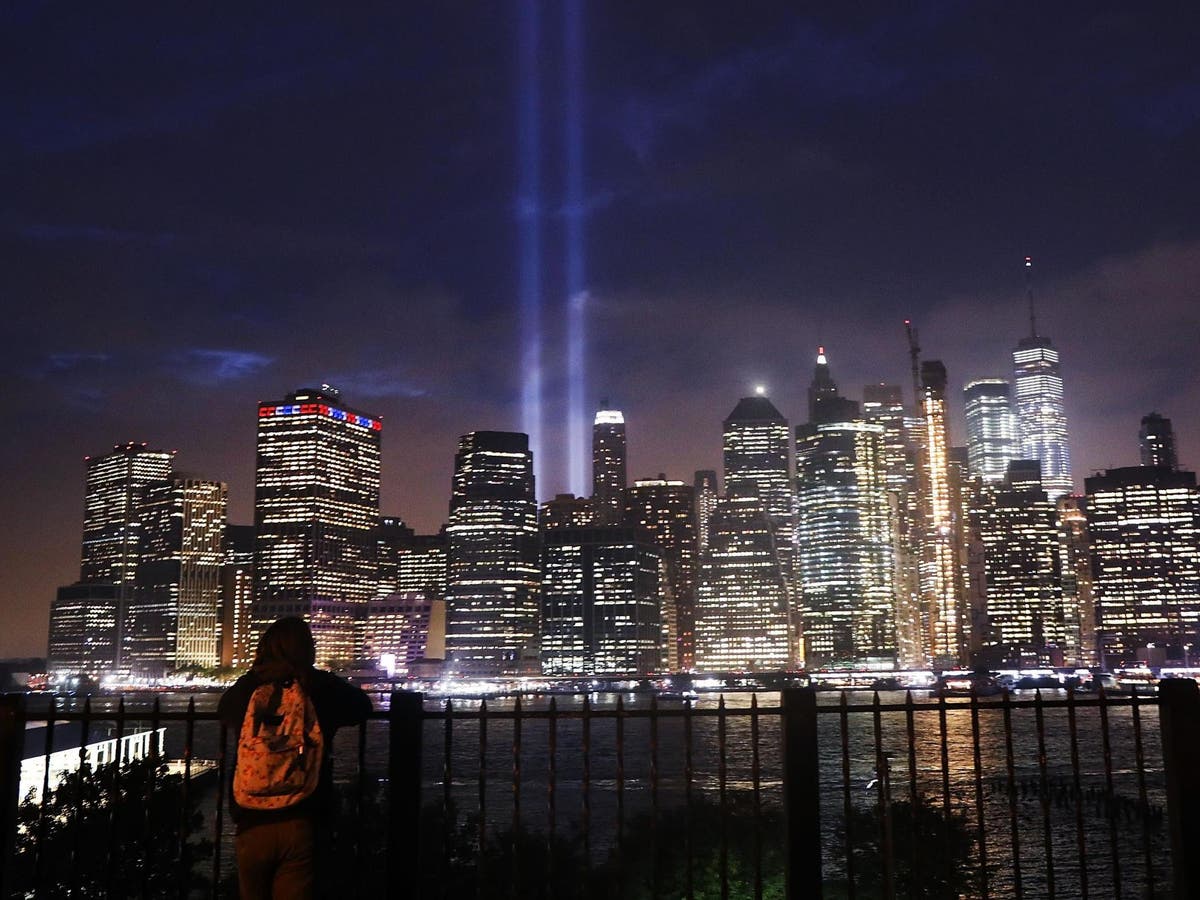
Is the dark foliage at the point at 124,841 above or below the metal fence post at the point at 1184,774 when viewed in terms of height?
below

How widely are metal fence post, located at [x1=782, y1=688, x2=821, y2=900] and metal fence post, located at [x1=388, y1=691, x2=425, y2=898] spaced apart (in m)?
2.95

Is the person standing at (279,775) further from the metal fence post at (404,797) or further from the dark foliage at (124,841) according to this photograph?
the dark foliage at (124,841)

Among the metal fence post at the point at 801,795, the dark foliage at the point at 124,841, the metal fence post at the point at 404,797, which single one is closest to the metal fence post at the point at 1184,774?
the metal fence post at the point at 801,795

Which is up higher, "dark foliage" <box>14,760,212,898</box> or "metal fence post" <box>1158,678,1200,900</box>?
"metal fence post" <box>1158,678,1200,900</box>

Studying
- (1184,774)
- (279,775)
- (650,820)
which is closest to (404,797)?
(279,775)

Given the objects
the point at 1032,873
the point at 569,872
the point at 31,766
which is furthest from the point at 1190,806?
the point at 31,766

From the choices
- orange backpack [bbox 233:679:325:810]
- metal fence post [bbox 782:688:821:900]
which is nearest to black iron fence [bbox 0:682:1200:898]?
metal fence post [bbox 782:688:821:900]

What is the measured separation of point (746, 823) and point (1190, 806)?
18919 millimetres

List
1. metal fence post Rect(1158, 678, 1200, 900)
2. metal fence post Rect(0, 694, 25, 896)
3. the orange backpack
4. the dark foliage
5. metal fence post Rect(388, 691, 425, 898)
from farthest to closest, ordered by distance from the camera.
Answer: the dark foliage < metal fence post Rect(1158, 678, 1200, 900) < metal fence post Rect(0, 694, 25, 896) < metal fence post Rect(388, 691, 425, 898) < the orange backpack

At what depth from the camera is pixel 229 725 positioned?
7469 millimetres

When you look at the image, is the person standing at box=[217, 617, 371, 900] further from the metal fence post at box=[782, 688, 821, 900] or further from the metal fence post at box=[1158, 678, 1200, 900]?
the metal fence post at box=[1158, 678, 1200, 900]

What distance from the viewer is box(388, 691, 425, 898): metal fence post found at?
29.6ft

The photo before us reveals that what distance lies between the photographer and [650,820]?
1096 inches

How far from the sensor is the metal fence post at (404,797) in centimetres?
903
